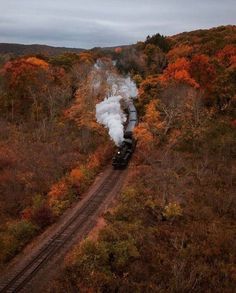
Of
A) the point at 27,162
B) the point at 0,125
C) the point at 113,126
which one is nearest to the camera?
the point at 27,162

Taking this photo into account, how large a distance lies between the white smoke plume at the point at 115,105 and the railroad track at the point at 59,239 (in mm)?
7354

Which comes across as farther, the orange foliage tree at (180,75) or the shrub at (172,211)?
the orange foliage tree at (180,75)

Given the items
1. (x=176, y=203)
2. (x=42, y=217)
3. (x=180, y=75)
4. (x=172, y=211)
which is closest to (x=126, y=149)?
(x=176, y=203)

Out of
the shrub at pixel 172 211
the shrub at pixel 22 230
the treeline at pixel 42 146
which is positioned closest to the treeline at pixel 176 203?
the shrub at pixel 172 211

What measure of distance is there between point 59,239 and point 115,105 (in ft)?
84.6

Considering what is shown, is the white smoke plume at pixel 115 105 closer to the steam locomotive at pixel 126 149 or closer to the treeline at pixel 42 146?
the steam locomotive at pixel 126 149

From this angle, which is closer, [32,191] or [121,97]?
[32,191]

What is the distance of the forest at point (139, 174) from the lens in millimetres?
23094

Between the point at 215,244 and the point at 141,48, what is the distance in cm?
6901

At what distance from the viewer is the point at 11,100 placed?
58.8 meters

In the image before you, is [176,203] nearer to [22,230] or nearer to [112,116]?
[22,230]

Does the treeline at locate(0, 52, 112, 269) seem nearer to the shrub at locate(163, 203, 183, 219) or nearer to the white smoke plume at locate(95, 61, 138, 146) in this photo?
the white smoke plume at locate(95, 61, 138, 146)

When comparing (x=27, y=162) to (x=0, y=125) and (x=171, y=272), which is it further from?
(x=171, y=272)

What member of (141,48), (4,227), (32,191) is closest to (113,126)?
(32,191)
